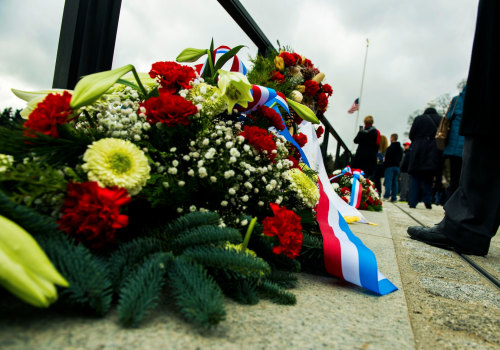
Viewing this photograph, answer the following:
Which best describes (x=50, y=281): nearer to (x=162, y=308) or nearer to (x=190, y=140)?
(x=162, y=308)

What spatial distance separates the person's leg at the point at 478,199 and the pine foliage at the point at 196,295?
6.51 feet

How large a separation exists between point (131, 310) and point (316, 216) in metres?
1.16

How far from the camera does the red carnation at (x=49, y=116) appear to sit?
3.27 feet

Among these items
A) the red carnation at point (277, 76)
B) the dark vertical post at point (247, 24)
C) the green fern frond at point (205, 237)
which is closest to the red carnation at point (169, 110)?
the green fern frond at point (205, 237)

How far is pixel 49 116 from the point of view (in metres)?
1.01

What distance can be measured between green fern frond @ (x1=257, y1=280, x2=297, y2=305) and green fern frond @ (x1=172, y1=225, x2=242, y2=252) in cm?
17

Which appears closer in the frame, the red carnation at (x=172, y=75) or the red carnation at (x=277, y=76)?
the red carnation at (x=172, y=75)

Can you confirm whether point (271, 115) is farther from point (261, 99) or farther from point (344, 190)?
point (344, 190)

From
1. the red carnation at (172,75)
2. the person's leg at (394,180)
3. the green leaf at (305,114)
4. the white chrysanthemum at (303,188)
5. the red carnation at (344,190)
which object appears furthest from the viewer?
the person's leg at (394,180)

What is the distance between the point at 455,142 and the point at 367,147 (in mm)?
3685

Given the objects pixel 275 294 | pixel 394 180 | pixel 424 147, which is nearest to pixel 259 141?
pixel 275 294

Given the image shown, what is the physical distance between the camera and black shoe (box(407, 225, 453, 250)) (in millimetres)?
2327

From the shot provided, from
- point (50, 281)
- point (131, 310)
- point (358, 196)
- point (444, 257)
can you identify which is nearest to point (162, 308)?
point (131, 310)

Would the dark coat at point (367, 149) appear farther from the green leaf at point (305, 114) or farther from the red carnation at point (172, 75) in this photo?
the red carnation at point (172, 75)
